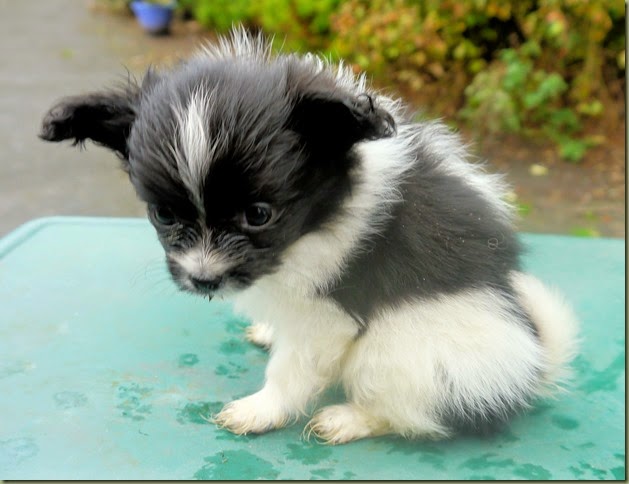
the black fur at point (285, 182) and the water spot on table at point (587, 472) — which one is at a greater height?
the black fur at point (285, 182)

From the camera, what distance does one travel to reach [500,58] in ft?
21.2

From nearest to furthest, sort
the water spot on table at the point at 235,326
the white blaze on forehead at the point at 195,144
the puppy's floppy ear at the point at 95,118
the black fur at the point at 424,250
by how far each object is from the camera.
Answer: the white blaze on forehead at the point at 195,144 < the puppy's floppy ear at the point at 95,118 < the black fur at the point at 424,250 < the water spot on table at the point at 235,326

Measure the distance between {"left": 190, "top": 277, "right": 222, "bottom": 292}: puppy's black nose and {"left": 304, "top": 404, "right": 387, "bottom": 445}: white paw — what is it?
72 centimetres

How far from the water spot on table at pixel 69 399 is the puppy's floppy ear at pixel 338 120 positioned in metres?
1.25

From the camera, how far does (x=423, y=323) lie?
227 centimetres

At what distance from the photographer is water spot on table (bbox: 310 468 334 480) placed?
226cm

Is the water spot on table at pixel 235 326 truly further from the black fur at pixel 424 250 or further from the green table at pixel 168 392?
the black fur at pixel 424 250

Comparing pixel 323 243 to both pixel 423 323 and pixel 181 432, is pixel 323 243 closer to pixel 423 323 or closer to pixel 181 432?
pixel 423 323

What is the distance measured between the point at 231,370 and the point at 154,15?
8.33 m

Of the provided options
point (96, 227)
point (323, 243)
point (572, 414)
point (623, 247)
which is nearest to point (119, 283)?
point (96, 227)

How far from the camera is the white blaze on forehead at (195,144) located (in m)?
1.80

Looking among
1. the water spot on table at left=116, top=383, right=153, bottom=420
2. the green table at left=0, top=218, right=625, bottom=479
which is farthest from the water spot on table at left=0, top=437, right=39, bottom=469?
the water spot on table at left=116, top=383, right=153, bottom=420

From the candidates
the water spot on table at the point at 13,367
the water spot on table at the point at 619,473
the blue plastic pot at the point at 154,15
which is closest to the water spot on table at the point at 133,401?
the water spot on table at the point at 13,367

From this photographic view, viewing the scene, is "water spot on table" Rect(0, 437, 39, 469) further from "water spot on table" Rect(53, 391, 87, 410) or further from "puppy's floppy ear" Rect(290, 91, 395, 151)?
"puppy's floppy ear" Rect(290, 91, 395, 151)
